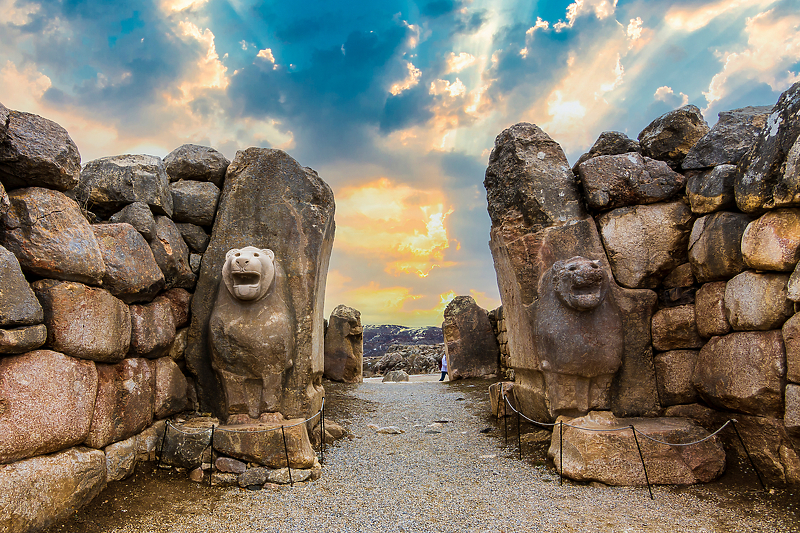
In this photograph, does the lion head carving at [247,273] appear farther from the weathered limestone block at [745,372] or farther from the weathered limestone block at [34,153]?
the weathered limestone block at [745,372]

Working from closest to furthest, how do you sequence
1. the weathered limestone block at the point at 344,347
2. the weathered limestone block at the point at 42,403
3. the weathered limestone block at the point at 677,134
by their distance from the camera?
the weathered limestone block at the point at 42,403, the weathered limestone block at the point at 677,134, the weathered limestone block at the point at 344,347

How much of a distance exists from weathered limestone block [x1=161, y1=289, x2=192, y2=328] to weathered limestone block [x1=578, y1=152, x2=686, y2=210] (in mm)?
4373

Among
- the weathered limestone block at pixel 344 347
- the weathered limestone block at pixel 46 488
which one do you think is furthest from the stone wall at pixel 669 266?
the weathered limestone block at pixel 344 347

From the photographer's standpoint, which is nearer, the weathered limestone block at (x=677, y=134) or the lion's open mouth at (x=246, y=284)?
the lion's open mouth at (x=246, y=284)

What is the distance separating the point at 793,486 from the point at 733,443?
58 centimetres

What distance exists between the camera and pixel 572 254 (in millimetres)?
4922

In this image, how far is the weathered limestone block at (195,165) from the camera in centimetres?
524

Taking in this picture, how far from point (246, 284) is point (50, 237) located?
1.62m

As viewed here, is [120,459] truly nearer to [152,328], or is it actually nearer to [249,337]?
[152,328]

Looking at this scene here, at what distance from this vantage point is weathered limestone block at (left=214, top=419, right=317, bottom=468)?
414 centimetres

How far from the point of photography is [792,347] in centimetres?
347

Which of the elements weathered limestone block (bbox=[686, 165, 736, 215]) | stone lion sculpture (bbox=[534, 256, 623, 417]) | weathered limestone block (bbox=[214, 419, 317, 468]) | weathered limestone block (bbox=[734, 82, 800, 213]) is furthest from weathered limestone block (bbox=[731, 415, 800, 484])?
weathered limestone block (bbox=[214, 419, 317, 468])

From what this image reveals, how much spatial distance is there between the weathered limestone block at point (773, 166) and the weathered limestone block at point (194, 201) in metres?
5.10

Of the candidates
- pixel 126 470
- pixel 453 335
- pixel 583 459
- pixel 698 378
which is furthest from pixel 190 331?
pixel 453 335
